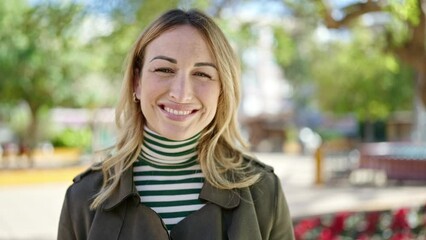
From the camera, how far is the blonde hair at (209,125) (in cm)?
181

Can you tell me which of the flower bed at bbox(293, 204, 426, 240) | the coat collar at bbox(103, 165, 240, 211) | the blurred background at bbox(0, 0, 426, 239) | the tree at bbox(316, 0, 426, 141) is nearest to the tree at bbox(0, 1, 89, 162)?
the blurred background at bbox(0, 0, 426, 239)

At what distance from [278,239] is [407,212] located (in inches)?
158

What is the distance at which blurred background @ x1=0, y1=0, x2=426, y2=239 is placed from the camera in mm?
5672

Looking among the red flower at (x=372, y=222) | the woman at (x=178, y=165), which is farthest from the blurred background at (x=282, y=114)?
the woman at (x=178, y=165)

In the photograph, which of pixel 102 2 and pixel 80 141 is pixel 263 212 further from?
pixel 80 141

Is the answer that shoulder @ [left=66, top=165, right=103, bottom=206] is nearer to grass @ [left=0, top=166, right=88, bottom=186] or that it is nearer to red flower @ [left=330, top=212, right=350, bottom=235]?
red flower @ [left=330, top=212, right=350, bottom=235]

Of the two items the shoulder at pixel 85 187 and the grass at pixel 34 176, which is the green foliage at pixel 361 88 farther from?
the shoulder at pixel 85 187

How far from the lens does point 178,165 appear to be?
1.89 m

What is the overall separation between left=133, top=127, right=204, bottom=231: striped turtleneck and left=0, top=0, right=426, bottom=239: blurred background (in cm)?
61

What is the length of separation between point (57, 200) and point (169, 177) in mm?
11154

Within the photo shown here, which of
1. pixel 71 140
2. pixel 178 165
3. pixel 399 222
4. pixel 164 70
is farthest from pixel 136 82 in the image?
pixel 71 140

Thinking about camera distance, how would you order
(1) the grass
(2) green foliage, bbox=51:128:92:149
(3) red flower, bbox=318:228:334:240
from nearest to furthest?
1. (3) red flower, bbox=318:228:334:240
2. (1) the grass
3. (2) green foliage, bbox=51:128:92:149

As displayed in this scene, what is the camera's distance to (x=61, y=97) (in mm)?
21750

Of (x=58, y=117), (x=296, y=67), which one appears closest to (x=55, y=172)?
(x=58, y=117)
